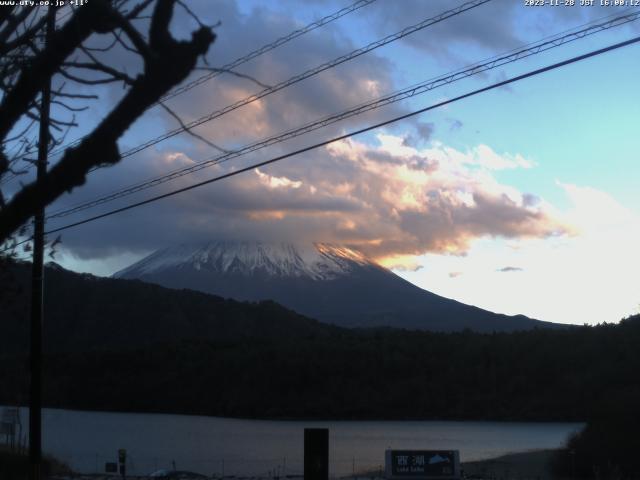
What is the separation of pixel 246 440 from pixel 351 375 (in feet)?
114

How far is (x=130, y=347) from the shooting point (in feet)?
394

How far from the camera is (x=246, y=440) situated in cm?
7556

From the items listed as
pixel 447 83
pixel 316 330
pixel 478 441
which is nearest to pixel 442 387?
pixel 478 441

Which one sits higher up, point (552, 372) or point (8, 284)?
point (8, 284)

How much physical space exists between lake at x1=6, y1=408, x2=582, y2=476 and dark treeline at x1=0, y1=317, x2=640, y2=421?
14.1 feet

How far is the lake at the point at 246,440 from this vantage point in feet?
181

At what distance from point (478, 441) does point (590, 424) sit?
3019 cm

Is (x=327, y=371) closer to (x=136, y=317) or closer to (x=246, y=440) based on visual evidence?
(x=246, y=440)

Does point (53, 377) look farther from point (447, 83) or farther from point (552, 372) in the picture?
point (447, 83)

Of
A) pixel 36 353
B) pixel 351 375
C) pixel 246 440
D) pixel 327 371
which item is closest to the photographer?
pixel 36 353

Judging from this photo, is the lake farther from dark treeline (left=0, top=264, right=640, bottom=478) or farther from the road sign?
the road sign

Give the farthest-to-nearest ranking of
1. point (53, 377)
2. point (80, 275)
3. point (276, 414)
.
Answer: point (80, 275), point (53, 377), point (276, 414)

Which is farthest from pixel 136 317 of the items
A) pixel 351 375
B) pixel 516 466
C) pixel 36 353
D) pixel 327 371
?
pixel 36 353

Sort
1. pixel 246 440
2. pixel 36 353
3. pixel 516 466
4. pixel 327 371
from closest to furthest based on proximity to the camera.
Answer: pixel 36 353 → pixel 516 466 → pixel 246 440 → pixel 327 371
